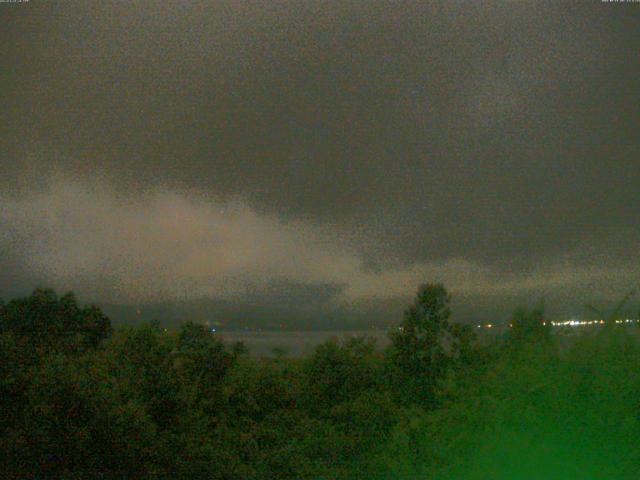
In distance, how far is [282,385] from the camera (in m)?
16.0

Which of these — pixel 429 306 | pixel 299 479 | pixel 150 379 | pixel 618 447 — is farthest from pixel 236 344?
pixel 618 447

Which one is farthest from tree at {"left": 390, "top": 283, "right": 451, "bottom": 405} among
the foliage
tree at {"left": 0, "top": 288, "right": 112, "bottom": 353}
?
tree at {"left": 0, "top": 288, "right": 112, "bottom": 353}

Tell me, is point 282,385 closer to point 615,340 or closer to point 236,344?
point 236,344

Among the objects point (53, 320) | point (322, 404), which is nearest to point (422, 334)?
point (322, 404)

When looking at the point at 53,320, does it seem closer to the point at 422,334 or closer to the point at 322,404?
the point at 322,404

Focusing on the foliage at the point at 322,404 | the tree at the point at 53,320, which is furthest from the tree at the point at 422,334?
the tree at the point at 53,320

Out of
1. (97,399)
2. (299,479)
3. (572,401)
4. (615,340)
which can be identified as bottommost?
(299,479)

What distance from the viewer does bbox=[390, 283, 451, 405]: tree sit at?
52.0 ft

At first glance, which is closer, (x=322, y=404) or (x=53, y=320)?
(x=322, y=404)

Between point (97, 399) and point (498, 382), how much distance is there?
27.1 feet

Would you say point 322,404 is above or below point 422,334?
below

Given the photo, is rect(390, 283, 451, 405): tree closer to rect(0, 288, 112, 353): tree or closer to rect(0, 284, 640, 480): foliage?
rect(0, 284, 640, 480): foliage

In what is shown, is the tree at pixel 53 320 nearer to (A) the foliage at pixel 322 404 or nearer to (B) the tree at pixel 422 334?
(A) the foliage at pixel 322 404

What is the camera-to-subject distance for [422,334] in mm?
16281
